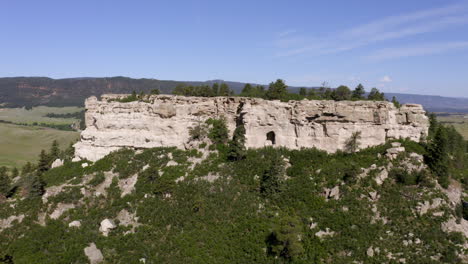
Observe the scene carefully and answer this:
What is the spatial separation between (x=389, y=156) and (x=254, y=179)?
1704 centimetres

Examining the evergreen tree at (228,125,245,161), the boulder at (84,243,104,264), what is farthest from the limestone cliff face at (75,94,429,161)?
the boulder at (84,243,104,264)

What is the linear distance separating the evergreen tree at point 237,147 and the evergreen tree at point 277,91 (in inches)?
333

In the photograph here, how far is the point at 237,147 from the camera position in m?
37.8

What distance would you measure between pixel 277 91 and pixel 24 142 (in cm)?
13417

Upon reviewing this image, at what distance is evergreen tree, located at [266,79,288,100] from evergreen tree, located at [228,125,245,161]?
8.47 m

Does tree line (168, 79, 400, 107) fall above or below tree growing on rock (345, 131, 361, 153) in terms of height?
above

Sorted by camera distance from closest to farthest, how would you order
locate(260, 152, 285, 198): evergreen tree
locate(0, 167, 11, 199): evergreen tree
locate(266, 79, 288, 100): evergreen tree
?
locate(260, 152, 285, 198): evergreen tree → locate(0, 167, 11, 199): evergreen tree → locate(266, 79, 288, 100): evergreen tree

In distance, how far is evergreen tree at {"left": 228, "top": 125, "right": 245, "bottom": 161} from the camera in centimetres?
3778

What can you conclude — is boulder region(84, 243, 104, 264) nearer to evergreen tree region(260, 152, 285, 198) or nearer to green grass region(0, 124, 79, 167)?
evergreen tree region(260, 152, 285, 198)

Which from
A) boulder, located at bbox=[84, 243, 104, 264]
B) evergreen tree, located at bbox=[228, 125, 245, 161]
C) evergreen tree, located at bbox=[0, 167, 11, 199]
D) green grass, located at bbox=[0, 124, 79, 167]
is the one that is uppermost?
evergreen tree, located at bbox=[228, 125, 245, 161]

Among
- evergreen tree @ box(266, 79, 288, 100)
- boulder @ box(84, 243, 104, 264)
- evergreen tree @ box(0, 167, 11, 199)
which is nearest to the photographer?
boulder @ box(84, 243, 104, 264)

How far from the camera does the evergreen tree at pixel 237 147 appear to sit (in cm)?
3778

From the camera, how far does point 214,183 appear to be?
114 ft

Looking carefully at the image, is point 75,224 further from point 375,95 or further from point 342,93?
point 375,95
